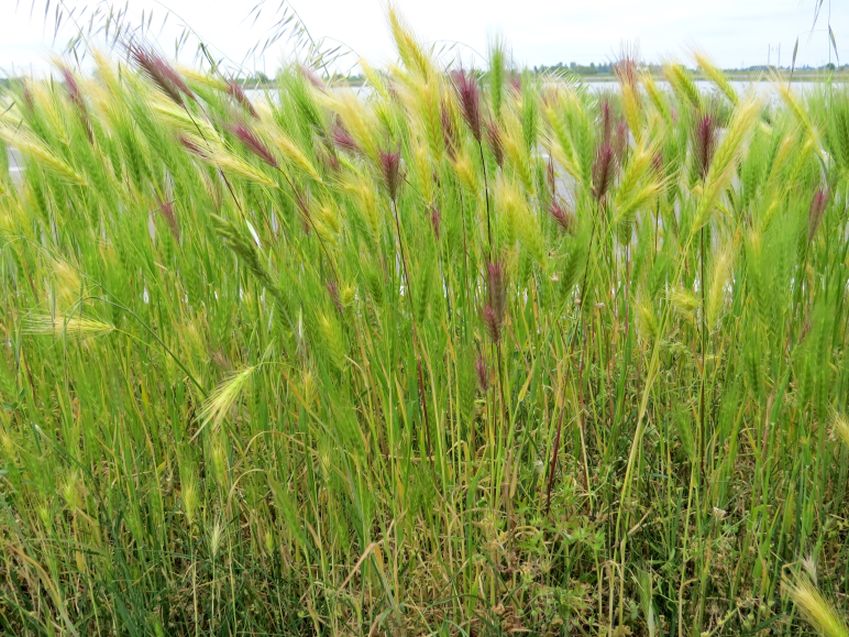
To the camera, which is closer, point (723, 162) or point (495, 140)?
point (723, 162)

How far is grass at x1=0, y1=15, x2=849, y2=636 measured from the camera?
1.16 meters

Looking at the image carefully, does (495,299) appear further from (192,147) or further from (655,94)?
(655,94)

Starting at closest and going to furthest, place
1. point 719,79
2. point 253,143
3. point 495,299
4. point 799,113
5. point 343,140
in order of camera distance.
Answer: point 495,299, point 253,143, point 343,140, point 799,113, point 719,79

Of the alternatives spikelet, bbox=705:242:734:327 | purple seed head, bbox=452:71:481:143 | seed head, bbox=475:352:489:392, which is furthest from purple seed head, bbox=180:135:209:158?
spikelet, bbox=705:242:734:327

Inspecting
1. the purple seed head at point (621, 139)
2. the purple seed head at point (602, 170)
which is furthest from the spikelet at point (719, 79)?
the purple seed head at point (602, 170)

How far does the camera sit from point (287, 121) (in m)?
1.53

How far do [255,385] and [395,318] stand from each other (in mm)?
242

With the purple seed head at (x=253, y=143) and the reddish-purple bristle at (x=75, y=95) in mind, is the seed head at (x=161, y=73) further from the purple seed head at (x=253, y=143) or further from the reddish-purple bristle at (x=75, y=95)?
the reddish-purple bristle at (x=75, y=95)

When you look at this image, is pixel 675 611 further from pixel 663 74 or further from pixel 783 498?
pixel 663 74

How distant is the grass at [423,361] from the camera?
1.16 metres

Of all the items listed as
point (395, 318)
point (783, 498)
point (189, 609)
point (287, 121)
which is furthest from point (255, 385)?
point (783, 498)

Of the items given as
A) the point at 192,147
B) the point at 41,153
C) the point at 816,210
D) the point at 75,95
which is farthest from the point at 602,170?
the point at 75,95

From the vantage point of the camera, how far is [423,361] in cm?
133

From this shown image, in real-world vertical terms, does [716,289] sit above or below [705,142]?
below
